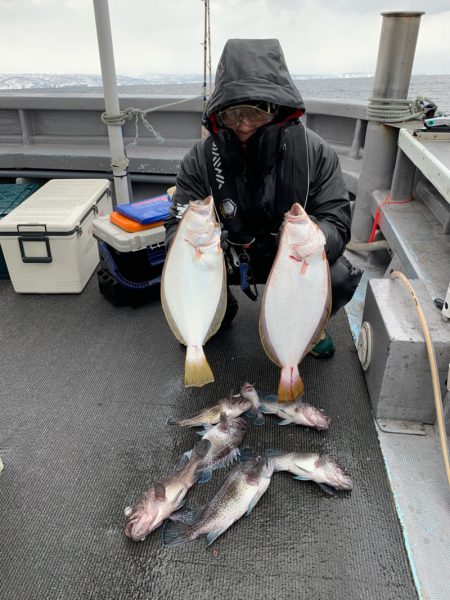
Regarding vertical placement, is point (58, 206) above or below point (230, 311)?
above

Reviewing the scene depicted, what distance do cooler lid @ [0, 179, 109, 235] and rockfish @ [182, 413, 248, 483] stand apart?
7.06 feet

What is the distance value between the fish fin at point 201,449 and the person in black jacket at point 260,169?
44.1 inches

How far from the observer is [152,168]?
5.74 metres

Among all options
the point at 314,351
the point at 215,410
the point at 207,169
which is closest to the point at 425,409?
the point at 314,351

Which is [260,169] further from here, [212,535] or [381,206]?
[212,535]

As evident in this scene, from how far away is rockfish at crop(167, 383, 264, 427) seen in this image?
2609 millimetres

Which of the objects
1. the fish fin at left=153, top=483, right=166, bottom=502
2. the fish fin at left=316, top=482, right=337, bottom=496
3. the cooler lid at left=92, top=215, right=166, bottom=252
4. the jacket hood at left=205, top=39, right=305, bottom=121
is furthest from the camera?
the cooler lid at left=92, top=215, right=166, bottom=252

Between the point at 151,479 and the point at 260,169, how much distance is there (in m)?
1.91

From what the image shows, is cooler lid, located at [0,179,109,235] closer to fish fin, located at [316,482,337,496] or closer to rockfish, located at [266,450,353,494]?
rockfish, located at [266,450,353,494]

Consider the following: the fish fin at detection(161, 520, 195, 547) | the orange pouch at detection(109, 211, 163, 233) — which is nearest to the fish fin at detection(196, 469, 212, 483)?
the fish fin at detection(161, 520, 195, 547)

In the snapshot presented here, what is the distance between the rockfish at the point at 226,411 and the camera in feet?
Result: 8.56

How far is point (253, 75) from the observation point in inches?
96.4

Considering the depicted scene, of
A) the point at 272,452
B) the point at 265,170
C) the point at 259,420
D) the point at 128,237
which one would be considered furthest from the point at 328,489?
the point at 128,237

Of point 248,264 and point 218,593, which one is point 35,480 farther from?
point 248,264
